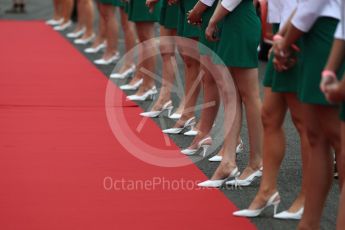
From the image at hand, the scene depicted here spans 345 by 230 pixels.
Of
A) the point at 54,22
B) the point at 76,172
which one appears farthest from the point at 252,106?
the point at 54,22

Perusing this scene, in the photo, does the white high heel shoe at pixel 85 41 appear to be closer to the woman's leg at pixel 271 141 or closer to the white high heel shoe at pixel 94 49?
the white high heel shoe at pixel 94 49

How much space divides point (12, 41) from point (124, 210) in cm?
924

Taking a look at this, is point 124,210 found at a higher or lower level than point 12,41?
higher

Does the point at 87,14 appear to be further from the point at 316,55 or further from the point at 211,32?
the point at 316,55

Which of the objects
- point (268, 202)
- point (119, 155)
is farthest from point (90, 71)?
point (268, 202)

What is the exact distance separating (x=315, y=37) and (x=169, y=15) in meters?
3.75

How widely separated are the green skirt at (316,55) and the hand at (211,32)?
1.60 m

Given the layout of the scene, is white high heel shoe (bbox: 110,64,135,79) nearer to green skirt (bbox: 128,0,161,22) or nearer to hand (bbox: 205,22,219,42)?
green skirt (bbox: 128,0,161,22)

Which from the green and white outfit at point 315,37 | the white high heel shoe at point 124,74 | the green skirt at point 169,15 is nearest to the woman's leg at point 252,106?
the green and white outfit at point 315,37

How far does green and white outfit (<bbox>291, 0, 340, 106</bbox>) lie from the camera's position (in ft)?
16.1

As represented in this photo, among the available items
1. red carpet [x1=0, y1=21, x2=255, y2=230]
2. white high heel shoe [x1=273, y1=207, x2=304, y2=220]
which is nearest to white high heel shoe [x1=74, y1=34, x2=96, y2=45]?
red carpet [x1=0, y1=21, x2=255, y2=230]

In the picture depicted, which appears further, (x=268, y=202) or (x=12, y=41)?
(x=12, y=41)

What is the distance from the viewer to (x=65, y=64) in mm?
12508

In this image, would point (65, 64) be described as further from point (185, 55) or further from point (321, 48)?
point (321, 48)
